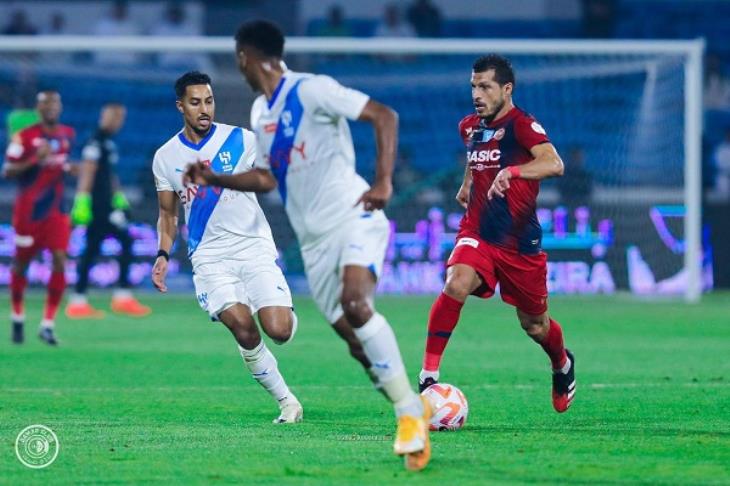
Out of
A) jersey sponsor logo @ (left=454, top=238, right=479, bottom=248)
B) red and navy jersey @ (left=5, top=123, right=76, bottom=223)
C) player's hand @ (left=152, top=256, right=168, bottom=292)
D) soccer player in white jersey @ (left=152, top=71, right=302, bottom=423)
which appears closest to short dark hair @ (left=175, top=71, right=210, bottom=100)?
soccer player in white jersey @ (left=152, top=71, right=302, bottom=423)

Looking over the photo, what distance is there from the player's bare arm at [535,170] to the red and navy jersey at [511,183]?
0.13 meters

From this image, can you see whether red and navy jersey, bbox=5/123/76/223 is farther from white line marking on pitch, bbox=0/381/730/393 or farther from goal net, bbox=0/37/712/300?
goal net, bbox=0/37/712/300

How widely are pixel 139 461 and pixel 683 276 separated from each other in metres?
15.8

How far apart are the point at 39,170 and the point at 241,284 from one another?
7.19 m

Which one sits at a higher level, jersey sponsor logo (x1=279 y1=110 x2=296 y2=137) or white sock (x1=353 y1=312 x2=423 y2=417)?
jersey sponsor logo (x1=279 y1=110 x2=296 y2=137)

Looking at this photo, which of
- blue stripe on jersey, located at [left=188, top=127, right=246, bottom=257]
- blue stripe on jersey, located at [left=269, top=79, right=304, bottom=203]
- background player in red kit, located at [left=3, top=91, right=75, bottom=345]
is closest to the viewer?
blue stripe on jersey, located at [left=269, top=79, right=304, bottom=203]

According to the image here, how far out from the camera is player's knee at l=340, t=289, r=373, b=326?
6965 millimetres

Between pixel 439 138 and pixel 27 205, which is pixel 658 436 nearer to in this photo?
pixel 27 205

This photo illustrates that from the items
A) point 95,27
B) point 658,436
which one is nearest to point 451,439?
point 658,436

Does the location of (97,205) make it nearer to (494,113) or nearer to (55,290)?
(55,290)

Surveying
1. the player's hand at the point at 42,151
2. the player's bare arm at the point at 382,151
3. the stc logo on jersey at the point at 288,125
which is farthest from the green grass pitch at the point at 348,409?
the player's hand at the point at 42,151

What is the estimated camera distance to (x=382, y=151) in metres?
7.02

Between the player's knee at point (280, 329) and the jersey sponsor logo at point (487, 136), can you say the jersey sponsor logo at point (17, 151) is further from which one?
the jersey sponsor logo at point (487, 136)

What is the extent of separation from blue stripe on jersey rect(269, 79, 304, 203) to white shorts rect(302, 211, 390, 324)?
1.50ft
